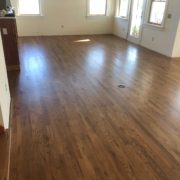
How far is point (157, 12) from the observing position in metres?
5.93

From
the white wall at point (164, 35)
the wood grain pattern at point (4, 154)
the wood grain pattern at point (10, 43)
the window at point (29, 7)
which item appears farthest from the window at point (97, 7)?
the wood grain pattern at point (4, 154)

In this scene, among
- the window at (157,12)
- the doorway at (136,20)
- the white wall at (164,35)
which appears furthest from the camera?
the doorway at (136,20)

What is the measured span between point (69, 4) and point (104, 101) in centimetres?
579

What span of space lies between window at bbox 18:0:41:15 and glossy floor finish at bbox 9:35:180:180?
312cm

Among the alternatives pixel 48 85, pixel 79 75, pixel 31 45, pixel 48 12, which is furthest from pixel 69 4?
pixel 48 85

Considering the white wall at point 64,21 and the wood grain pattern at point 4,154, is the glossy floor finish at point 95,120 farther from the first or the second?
the white wall at point 64,21

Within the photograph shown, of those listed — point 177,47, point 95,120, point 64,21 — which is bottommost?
point 95,120

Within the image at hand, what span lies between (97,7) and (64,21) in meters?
1.48

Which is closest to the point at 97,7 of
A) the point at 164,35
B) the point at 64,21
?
the point at 64,21

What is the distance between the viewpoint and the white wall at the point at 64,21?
7441 millimetres

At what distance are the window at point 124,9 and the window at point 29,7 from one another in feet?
10.4

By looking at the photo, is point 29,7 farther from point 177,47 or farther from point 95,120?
point 95,120

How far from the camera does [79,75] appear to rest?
4.15 metres

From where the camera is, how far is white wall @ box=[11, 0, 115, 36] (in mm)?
7441
